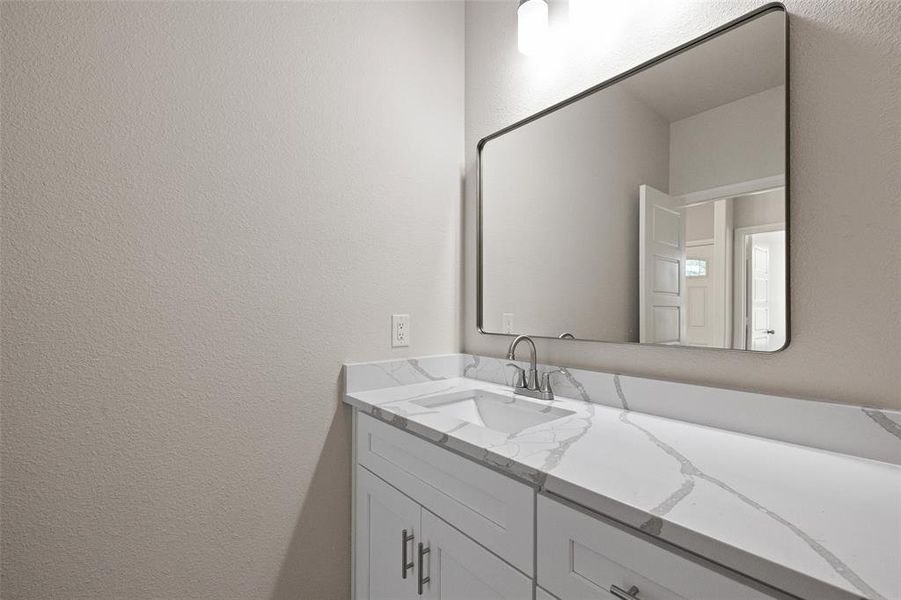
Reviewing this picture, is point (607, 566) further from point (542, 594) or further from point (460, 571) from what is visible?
point (460, 571)

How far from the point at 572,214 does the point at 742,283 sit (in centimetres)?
53

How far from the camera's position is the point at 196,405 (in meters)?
1.15

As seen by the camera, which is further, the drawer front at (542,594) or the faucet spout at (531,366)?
the faucet spout at (531,366)

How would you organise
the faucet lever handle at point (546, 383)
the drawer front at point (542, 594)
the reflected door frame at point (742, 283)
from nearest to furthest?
the drawer front at point (542, 594)
the reflected door frame at point (742, 283)
the faucet lever handle at point (546, 383)

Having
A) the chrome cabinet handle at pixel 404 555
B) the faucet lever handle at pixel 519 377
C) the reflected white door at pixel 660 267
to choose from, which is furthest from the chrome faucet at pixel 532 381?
the chrome cabinet handle at pixel 404 555

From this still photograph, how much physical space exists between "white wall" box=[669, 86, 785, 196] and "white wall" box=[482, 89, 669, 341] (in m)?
0.04

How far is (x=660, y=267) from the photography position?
3.83 ft

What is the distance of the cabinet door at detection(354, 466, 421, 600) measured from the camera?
1105 millimetres

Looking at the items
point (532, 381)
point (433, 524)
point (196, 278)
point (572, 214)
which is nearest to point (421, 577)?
point (433, 524)

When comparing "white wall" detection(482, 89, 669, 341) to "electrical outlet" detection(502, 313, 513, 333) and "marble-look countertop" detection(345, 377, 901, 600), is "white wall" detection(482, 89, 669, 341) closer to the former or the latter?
"electrical outlet" detection(502, 313, 513, 333)

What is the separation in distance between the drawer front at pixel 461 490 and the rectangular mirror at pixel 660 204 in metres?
0.60

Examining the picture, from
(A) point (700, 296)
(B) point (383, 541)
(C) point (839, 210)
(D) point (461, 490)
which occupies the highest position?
(C) point (839, 210)

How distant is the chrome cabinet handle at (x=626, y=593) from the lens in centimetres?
65

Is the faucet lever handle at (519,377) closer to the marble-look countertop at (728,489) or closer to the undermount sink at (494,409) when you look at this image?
the undermount sink at (494,409)
